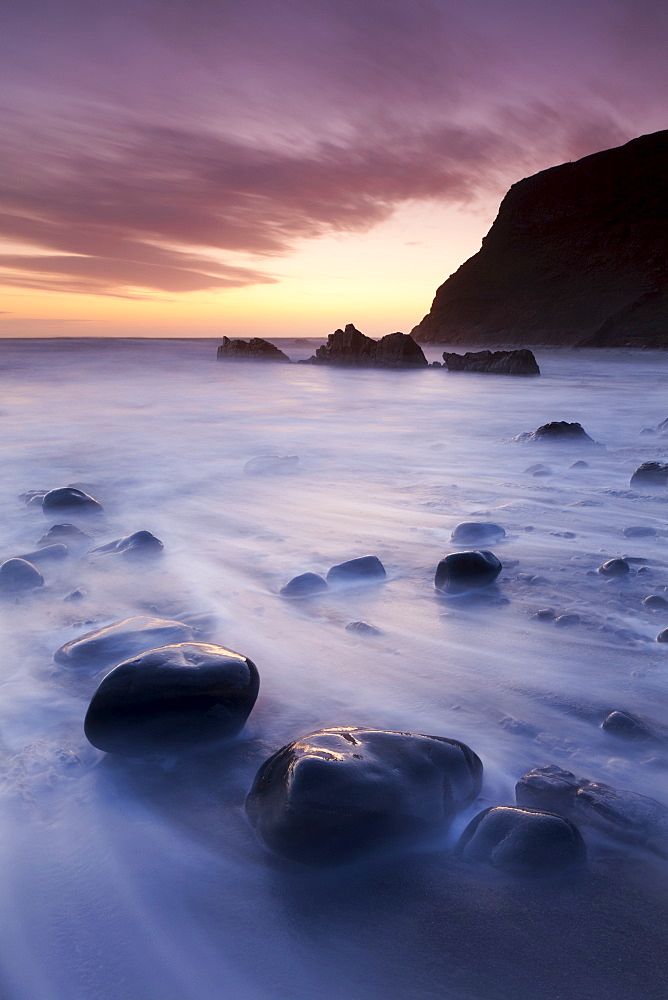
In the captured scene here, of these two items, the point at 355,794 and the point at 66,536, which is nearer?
the point at 355,794

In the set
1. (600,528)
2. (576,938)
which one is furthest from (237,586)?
(600,528)

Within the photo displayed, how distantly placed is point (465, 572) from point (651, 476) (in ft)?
9.25

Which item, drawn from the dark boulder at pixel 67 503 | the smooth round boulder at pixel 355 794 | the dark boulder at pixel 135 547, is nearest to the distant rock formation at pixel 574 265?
the dark boulder at pixel 67 503

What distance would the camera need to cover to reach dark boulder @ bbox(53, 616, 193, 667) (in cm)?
208

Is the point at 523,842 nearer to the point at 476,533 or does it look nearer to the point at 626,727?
the point at 626,727

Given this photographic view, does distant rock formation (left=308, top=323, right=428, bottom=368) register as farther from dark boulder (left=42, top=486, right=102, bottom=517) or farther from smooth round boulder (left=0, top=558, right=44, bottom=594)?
smooth round boulder (left=0, top=558, right=44, bottom=594)

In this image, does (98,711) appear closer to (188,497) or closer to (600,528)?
(600,528)

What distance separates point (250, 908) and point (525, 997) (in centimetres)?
53

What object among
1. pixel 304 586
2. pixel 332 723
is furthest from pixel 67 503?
pixel 332 723

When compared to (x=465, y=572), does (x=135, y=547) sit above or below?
below

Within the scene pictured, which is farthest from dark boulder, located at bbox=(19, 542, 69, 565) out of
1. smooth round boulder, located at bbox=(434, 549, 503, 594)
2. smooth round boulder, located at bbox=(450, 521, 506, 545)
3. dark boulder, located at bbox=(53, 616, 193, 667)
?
smooth round boulder, located at bbox=(450, 521, 506, 545)

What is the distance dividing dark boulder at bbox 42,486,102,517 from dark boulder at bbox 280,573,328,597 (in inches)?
85.8

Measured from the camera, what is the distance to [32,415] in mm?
11273

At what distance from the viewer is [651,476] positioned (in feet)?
15.4
